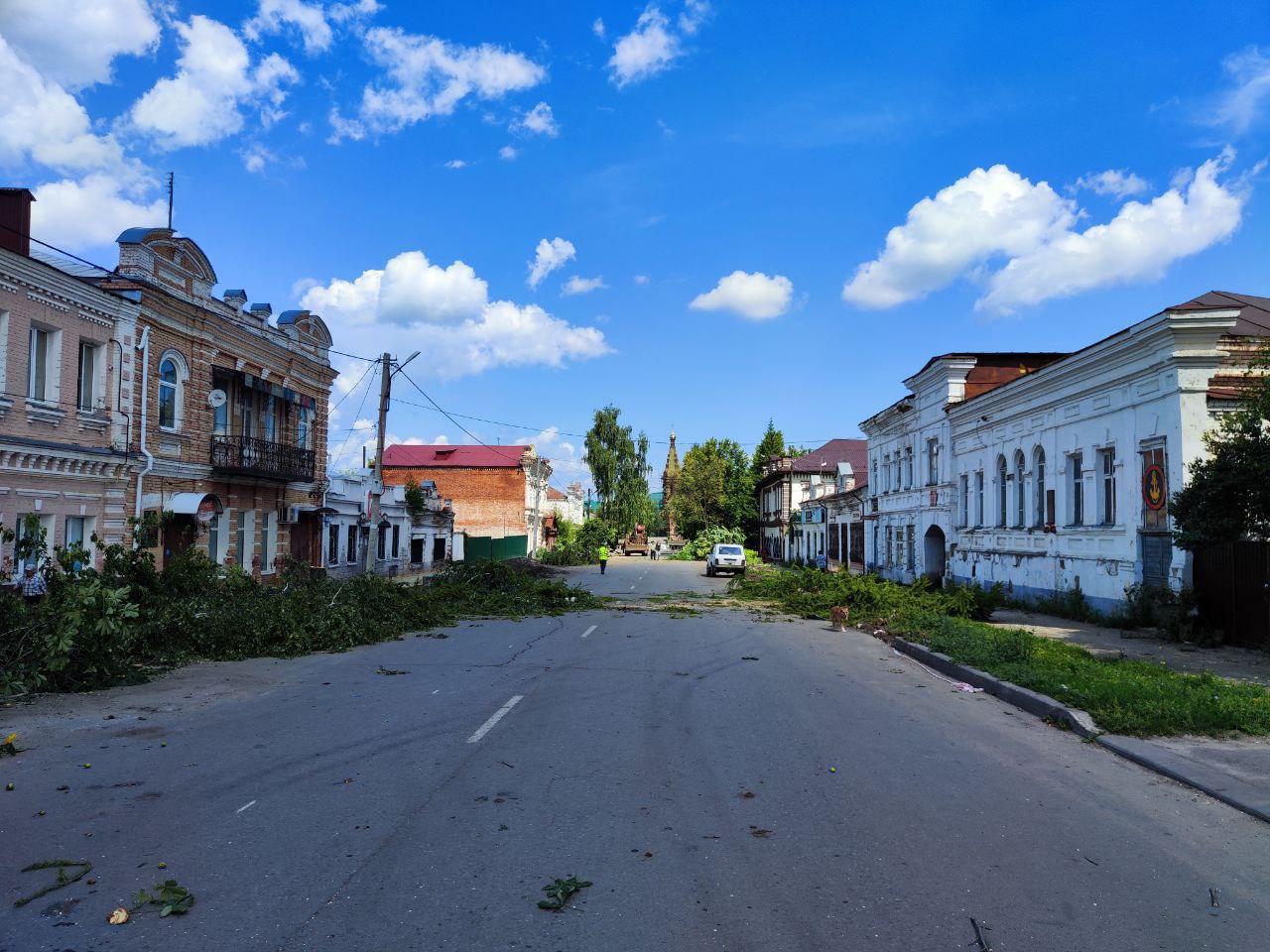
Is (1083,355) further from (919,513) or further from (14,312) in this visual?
(14,312)

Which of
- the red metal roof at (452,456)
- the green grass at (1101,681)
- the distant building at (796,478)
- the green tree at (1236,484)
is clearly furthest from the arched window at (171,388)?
the red metal roof at (452,456)

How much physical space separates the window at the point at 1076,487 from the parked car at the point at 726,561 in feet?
88.6

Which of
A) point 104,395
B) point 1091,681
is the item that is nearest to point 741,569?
point 104,395

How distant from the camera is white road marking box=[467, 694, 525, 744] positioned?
799 cm

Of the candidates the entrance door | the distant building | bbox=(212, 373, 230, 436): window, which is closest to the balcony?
bbox=(212, 373, 230, 436): window

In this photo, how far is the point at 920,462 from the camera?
34.3 m

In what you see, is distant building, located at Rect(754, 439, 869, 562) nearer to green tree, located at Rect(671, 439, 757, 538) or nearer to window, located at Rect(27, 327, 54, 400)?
green tree, located at Rect(671, 439, 757, 538)

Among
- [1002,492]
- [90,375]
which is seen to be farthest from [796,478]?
[90,375]

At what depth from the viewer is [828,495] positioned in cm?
5103

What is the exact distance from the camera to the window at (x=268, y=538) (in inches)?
1092

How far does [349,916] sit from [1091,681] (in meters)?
8.91

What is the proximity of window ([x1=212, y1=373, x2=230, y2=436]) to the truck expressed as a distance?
219 ft

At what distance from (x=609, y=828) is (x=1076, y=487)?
20226 millimetres

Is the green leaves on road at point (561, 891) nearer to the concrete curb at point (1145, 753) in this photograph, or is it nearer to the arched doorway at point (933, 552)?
the concrete curb at point (1145, 753)
